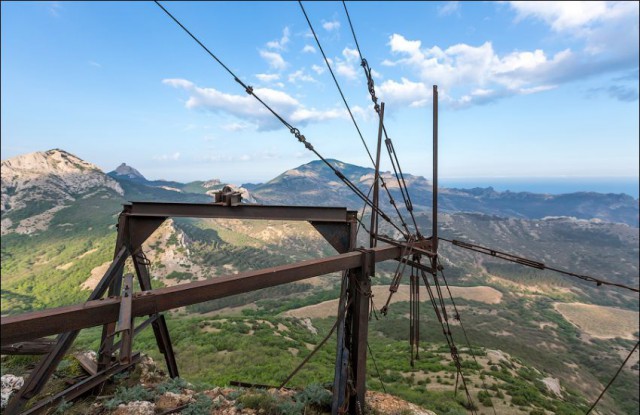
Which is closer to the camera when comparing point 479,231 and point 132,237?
point 132,237

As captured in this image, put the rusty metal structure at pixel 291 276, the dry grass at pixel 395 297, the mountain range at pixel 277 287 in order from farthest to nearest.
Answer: the dry grass at pixel 395 297
the mountain range at pixel 277 287
the rusty metal structure at pixel 291 276

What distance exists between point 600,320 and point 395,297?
6047cm

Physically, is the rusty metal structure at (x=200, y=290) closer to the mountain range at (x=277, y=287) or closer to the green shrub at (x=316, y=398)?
the green shrub at (x=316, y=398)

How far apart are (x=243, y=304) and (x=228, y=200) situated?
74332mm

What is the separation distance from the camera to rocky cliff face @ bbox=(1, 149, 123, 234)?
116 metres

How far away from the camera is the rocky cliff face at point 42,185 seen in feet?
382

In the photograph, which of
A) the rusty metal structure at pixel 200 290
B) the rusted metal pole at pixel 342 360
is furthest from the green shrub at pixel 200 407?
the rusted metal pole at pixel 342 360

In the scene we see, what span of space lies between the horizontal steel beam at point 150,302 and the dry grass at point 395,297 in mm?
59394

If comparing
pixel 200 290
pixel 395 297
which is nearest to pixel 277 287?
pixel 395 297

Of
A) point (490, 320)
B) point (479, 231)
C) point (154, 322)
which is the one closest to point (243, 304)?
point (490, 320)

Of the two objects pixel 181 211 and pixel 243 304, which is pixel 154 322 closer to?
pixel 181 211

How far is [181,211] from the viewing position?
7.59m

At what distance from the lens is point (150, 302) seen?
4.33 metres

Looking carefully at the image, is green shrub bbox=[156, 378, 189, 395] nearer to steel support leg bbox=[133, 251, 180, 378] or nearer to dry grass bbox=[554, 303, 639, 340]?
steel support leg bbox=[133, 251, 180, 378]
